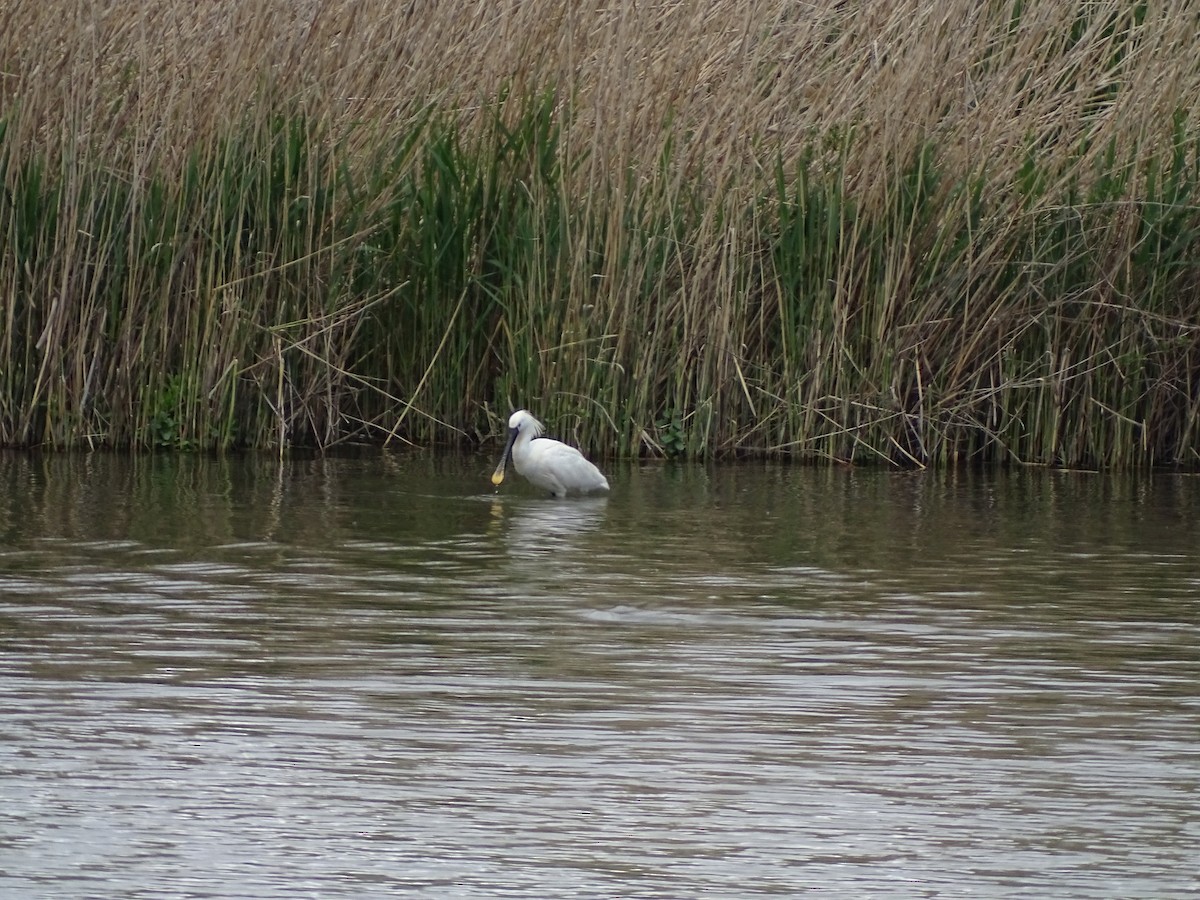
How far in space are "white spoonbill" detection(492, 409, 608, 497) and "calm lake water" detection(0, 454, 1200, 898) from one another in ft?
1.66

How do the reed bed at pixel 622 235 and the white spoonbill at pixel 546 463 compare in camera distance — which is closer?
the white spoonbill at pixel 546 463

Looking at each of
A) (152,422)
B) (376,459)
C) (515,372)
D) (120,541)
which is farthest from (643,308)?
(120,541)

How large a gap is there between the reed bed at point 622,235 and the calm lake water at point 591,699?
1.42m

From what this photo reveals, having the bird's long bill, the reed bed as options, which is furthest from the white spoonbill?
the reed bed

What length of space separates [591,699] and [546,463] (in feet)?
12.7

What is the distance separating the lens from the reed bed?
9.18 meters

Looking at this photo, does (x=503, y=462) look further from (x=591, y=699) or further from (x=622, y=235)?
(x=591, y=699)

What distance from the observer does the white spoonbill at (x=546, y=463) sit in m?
8.38

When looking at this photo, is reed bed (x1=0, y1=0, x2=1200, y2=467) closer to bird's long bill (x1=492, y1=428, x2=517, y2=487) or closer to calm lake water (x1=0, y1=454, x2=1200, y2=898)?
bird's long bill (x1=492, y1=428, x2=517, y2=487)

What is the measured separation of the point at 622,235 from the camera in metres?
9.30

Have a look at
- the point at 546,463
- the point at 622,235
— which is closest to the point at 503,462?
the point at 546,463

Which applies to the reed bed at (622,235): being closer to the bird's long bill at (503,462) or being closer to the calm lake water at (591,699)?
the bird's long bill at (503,462)

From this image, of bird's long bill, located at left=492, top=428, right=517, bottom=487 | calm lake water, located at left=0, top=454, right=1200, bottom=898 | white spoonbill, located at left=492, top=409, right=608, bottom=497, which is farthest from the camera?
bird's long bill, located at left=492, top=428, right=517, bottom=487

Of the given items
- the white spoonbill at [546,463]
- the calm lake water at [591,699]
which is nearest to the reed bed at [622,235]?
the white spoonbill at [546,463]
